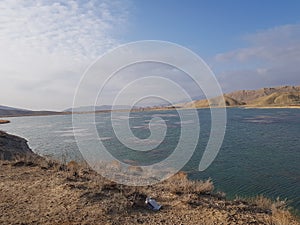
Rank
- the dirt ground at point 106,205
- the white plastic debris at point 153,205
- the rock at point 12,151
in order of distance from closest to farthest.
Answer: the dirt ground at point 106,205 → the white plastic debris at point 153,205 → the rock at point 12,151

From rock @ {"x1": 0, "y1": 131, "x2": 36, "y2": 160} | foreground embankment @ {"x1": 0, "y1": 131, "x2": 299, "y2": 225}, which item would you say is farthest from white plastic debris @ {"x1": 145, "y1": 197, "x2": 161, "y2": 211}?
rock @ {"x1": 0, "y1": 131, "x2": 36, "y2": 160}

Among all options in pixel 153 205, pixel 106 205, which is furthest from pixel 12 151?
pixel 153 205

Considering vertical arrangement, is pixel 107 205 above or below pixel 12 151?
above

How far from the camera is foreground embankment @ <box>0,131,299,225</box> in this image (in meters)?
7.13

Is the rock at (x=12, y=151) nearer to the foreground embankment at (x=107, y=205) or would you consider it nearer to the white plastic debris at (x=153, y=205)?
the foreground embankment at (x=107, y=205)

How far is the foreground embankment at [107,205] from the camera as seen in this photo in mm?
7129

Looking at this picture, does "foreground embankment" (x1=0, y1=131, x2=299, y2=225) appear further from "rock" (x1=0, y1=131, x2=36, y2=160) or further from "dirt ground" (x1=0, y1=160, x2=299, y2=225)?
"rock" (x1=0, y1=131, x2=36, y2=160)

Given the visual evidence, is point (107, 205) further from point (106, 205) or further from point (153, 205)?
point (153, 205)

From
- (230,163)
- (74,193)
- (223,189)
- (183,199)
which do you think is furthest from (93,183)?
(230,163)

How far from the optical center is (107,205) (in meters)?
7.92

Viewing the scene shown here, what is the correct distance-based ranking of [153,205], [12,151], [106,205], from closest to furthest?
[106,205] < [153,205] < [12,151]

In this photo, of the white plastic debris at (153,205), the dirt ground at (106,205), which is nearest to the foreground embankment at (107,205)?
the dirt ground at (106,205)

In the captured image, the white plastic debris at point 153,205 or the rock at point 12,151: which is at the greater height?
the white plastic debris at point 153,205

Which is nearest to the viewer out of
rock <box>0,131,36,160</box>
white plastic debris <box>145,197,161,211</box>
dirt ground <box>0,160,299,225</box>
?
dirt ground <box>0,160,299,225</box>
